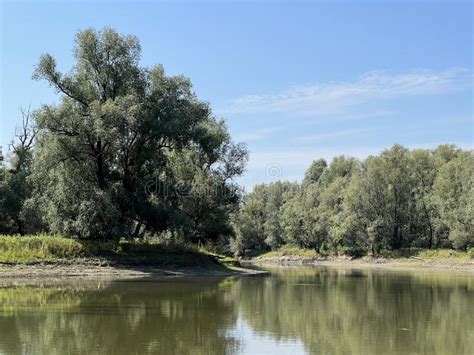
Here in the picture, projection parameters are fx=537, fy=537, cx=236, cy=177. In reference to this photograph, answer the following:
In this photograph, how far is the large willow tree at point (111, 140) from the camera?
39.4 m

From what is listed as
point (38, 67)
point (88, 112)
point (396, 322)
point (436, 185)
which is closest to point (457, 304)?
point (396, 322)

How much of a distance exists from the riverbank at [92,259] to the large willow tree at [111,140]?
181 cm

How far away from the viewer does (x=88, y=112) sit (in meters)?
41.2

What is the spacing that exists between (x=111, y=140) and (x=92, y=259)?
869cm

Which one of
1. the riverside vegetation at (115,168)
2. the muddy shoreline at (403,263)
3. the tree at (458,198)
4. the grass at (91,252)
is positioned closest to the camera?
the grass at (91,252)

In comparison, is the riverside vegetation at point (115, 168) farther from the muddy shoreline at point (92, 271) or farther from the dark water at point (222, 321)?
the dark water at point (222, 321)

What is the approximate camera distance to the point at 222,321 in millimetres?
17469

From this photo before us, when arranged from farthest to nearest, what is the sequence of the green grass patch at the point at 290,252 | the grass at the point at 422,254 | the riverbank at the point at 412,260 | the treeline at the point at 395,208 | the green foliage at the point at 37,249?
the green grass patch at the point at 290,252 → the treeline at the point at 395,208 → the grass at the point at 422,254 → the riverbank at the point at 412,260 → the green foliage at the point at 37,249

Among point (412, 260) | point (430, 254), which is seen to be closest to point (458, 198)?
point (430, 254)

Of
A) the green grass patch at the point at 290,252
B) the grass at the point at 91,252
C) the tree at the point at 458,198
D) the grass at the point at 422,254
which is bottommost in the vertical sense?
the green grass patch at the point at 290,252

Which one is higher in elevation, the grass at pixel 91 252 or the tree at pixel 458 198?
the tree at pixel 458 198

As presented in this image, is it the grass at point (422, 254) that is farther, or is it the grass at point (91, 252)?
the grass at point (422, 254)

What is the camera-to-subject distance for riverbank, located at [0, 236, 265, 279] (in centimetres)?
3416

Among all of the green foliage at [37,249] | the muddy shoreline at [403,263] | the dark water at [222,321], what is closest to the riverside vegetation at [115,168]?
the green foliage at [37,249]
